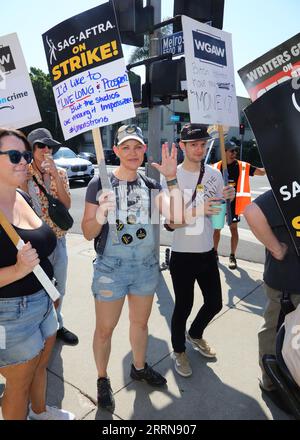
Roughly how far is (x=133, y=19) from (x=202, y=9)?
0.81 m

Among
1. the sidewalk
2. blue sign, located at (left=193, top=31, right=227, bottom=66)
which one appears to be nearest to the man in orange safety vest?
the sidewalk

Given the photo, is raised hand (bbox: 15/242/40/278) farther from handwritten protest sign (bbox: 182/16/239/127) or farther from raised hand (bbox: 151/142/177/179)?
handwritten protest sign (bbox: 182/16/239/127)

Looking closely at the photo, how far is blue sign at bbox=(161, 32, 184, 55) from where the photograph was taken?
4.09m

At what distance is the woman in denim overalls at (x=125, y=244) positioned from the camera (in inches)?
91.1

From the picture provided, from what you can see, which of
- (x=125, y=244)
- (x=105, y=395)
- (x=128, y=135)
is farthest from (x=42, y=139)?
(x=105, y=395)

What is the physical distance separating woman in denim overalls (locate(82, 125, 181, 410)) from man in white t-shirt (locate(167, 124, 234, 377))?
0.32 metres

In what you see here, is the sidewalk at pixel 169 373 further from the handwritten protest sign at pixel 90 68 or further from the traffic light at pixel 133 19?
the traffic light at pixel 133 19

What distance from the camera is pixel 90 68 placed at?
7.63 ft

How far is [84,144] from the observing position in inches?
1620

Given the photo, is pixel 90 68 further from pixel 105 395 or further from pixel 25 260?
pixel 105 395

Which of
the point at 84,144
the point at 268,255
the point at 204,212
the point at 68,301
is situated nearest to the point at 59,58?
the point at 204,212

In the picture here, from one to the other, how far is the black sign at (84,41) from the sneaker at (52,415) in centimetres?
236

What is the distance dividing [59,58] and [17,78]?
33 cm

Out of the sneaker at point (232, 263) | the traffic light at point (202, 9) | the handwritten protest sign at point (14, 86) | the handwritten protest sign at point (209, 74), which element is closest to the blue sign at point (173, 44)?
the traffic light at point (202, 9)
